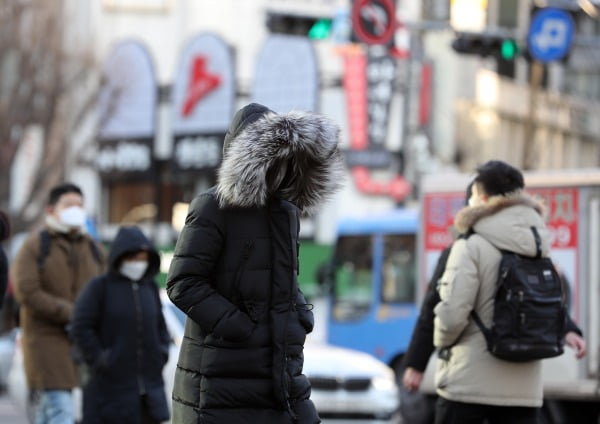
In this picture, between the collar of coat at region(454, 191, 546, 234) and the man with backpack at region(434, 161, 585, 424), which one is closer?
the man with backpack at region(434, 161, 585, 424)

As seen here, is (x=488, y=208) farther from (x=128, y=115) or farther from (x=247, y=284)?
(x=128, y=115)

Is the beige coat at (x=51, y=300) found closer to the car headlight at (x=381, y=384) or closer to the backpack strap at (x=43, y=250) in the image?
the backpack strap at (x=43, y=250)

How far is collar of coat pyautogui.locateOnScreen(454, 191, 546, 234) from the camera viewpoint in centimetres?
758

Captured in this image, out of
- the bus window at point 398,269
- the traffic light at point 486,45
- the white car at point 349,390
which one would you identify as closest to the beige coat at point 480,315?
the white car at point 349,390

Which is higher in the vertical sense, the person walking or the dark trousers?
the person walking

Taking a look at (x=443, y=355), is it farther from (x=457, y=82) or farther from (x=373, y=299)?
(x=457, y=82)

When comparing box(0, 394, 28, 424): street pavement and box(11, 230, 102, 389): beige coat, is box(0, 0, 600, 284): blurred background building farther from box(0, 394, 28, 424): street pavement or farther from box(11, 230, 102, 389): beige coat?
box(11, 230, 102, 389): beige coat

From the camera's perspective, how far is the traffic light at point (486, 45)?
21.2m

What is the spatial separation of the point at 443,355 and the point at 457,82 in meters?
34.8

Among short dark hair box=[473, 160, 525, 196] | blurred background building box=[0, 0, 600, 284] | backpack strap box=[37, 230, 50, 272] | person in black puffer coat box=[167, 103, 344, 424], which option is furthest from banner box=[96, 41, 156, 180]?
person in black puffer coat box=[167, 103, 344, 424]

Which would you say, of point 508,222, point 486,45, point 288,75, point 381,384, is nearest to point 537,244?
point 508,222

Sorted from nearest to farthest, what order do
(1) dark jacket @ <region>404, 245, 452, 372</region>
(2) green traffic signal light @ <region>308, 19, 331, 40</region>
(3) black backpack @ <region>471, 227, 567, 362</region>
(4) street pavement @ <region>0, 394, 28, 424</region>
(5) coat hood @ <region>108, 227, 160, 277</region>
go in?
(3) black backpack @ <region>471, 227, 567, 362</region> < (1) dark jacket @ <region>404, 245, 452, 372</region> < (5) coat hood @ <region>108, 227, 160, 277</region> < (4) street pavement @ <region>0, 394, 28, 424</region> < (2) green traffic signal light @ <region>308, 19, 331, 40</region>

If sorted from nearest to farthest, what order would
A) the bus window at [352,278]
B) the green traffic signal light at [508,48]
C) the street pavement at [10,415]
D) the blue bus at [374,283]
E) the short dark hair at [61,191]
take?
the short dark hair at [61,191] → the street pavement at [10,415] → the blue bus at [374,283] → the bus window at [352,278] → the green traffic signal light at [508,48]

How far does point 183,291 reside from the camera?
578cm
